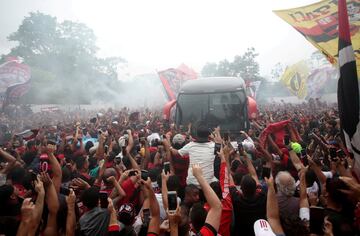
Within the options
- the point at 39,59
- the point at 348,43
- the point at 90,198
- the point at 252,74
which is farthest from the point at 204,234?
the point at 252,74

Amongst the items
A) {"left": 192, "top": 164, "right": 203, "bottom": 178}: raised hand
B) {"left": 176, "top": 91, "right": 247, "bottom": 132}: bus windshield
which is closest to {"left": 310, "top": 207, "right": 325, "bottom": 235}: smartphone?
{"left": 192, "top": 164, "right": 203, "bottom": 178}: raised hand

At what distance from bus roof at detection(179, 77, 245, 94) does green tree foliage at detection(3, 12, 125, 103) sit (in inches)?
944

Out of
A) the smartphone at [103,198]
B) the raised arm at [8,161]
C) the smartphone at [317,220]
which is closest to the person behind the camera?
the smartphone at [317,220]

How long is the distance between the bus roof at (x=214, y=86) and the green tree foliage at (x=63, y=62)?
24.0 metres

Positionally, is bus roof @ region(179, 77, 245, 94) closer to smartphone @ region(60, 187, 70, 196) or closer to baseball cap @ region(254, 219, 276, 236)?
smartphone @ region(60, 187, 70, 196)

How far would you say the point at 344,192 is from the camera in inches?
98.7

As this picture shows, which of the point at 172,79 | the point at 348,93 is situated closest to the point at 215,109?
the point at 348,93

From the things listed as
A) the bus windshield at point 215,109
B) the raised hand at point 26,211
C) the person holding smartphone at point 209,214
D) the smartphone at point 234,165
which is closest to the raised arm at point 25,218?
the raised hand at point 26,211

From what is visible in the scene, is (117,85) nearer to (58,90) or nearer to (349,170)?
(58,90)

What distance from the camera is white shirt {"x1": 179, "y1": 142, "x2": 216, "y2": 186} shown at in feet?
13.6

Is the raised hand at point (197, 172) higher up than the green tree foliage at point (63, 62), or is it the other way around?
the green tree foliage at point (63, 62)

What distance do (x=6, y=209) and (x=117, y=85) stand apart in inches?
1523

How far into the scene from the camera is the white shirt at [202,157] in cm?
415

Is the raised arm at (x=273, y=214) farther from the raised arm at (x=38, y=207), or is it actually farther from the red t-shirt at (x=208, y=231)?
the raised arm at (x=38, y=207)
